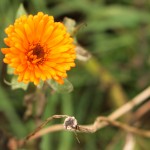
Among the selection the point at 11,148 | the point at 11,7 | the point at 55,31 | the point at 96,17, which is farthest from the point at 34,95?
the point at 96,17

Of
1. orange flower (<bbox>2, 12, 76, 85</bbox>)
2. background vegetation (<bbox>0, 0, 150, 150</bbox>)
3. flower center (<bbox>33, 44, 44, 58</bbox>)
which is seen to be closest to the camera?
orange flower (<bbox>2, 12, 76, 85</bbox>)

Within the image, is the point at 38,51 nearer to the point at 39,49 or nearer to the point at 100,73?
the point at 39,49

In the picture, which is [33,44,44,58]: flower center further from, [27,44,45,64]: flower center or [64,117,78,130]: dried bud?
[64,117,78,130]: dried bud

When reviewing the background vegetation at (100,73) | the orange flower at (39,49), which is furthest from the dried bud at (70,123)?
the background vegetation at (100,73)

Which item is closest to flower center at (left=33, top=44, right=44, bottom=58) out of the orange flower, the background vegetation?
the orange flower

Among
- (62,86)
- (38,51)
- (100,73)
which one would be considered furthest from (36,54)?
(100,73)

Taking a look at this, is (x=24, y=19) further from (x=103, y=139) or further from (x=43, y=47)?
(x=103, y=139)

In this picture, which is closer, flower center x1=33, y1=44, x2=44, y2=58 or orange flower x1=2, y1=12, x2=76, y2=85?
orange flower x1=2, y1=12, x2=76, y2=85

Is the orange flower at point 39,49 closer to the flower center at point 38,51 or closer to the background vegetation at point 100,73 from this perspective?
the flower center at point 38,51
